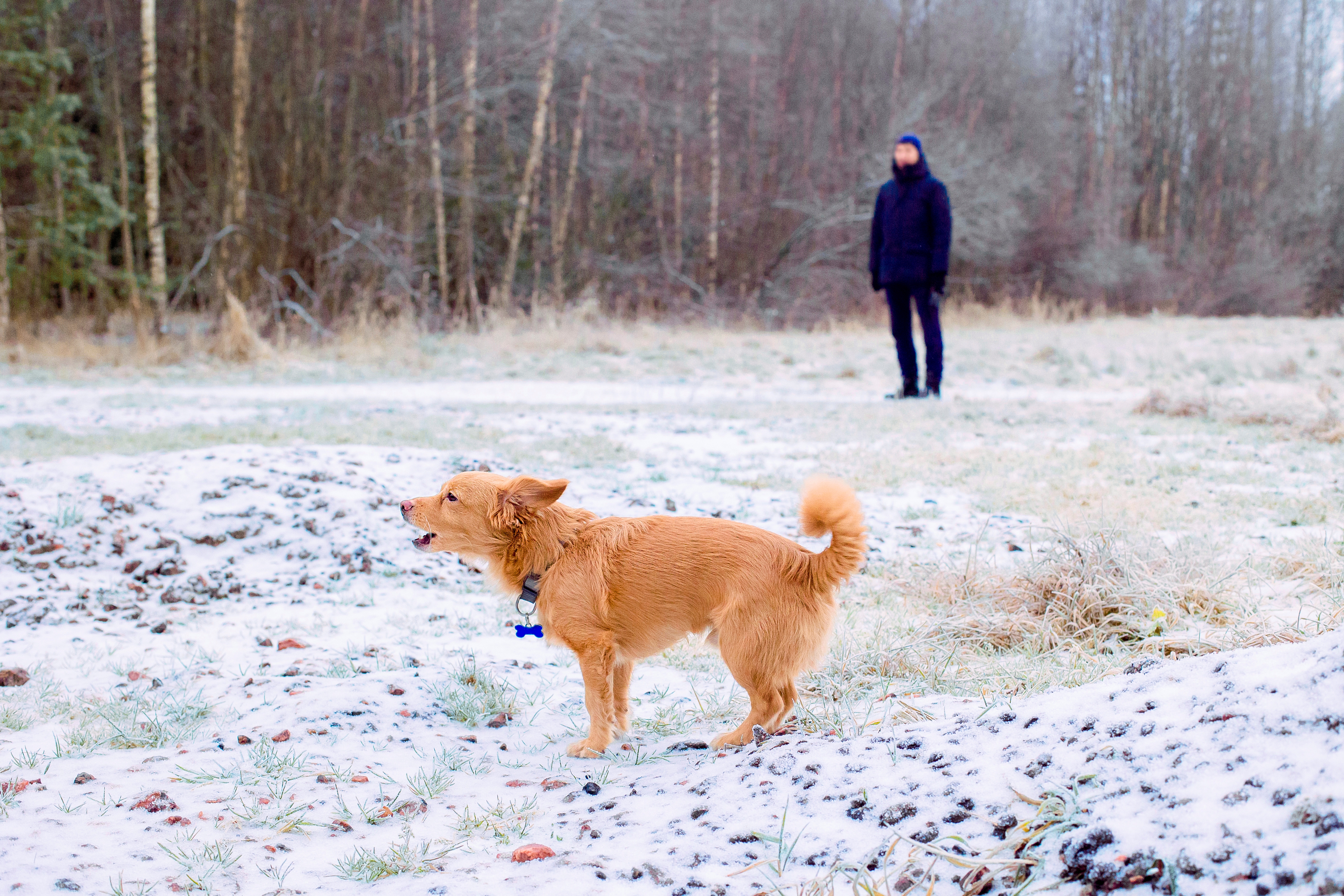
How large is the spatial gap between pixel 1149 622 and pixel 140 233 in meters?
19.8

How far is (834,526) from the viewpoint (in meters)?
2.62

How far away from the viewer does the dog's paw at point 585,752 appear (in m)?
2.84

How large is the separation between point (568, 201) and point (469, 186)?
11.5 ft

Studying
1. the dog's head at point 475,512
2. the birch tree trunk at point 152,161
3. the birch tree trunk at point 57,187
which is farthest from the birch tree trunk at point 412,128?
the dog's head at point 475,512

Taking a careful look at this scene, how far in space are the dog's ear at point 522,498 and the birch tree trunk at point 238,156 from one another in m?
13.7

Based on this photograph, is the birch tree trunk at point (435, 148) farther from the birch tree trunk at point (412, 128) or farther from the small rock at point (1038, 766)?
the small rock at point (1038, 766)

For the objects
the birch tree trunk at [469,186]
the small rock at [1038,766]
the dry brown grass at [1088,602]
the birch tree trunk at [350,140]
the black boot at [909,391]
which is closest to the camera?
the small rock at [1038,766]

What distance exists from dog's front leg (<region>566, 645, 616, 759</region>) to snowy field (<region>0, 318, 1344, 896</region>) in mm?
52

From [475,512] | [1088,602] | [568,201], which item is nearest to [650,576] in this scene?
[475,512]

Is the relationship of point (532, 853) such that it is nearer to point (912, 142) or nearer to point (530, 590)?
point (530, 590)

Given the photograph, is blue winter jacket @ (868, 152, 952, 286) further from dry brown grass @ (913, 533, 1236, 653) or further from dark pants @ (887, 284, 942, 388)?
dry brown grass @ (913, 533, 1236, 653)

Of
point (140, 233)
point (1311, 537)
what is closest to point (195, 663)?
point (1311, 537)

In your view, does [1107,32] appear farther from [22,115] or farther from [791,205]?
[22,115]

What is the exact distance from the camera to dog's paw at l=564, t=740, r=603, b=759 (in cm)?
284
